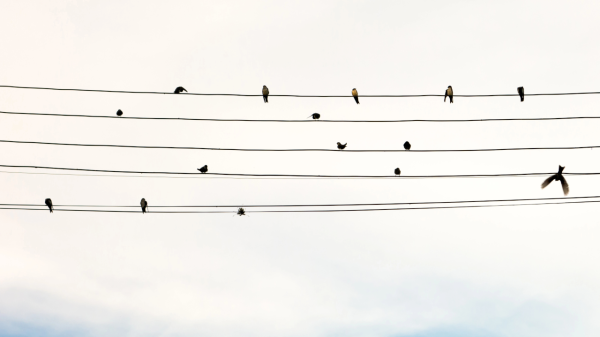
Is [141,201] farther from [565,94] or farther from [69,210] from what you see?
[565,94]

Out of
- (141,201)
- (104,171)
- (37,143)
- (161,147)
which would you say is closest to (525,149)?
(161,147)

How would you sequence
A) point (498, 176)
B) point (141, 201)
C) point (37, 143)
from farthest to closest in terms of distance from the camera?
point (141, 201)
point (498, 176)
point (37, 143)

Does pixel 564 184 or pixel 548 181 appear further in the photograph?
pixel 548 181

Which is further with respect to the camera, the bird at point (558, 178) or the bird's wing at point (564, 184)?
the bird at point (558, 178)

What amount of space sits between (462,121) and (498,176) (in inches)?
78.3

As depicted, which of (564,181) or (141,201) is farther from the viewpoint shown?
(141,201)

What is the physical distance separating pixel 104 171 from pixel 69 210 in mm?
2130

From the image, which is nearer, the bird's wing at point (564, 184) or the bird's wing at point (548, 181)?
the bird's wing at point (564, 184)

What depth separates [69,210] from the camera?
65.9 feet

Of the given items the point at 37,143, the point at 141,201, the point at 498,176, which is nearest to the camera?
the point at 37,143

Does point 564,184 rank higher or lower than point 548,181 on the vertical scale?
lower

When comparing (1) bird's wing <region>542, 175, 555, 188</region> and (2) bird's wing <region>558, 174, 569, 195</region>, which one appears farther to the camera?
(1) bird's wing <region>542, 175, 555, 188</region>

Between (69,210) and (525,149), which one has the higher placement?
(525,149)

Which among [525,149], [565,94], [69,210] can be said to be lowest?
[69,210]
